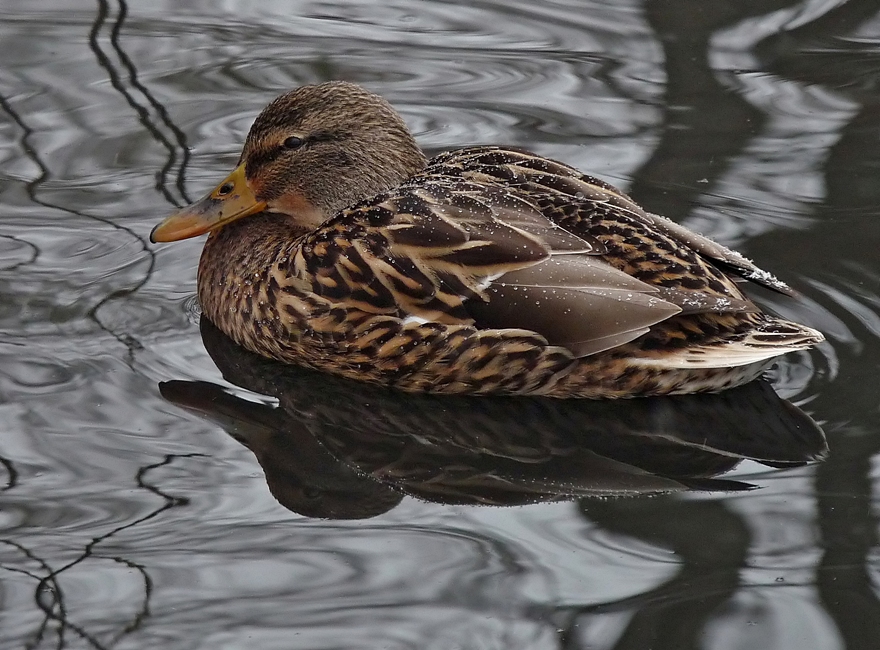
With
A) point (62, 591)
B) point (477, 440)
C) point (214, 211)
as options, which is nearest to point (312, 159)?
point (214, 211)

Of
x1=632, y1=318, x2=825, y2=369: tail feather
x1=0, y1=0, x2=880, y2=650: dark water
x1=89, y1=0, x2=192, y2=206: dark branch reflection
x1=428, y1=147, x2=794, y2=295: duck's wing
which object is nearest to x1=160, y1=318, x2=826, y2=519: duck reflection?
x1=0, y1=0, x2=880, y2=650: dark water

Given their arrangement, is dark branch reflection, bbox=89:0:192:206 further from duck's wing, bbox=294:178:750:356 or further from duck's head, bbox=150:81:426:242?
duck's wing, bbox=294:178:750:356

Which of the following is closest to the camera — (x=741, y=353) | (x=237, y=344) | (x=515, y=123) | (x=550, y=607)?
(x=550, y=607)

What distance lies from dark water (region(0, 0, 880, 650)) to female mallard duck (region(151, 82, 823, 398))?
262 millimetres

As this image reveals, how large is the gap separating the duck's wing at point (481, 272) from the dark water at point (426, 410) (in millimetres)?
470

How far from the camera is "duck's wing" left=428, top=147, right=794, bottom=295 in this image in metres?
6.83

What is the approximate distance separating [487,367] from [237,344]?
1.32 m

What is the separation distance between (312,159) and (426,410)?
1571 millimetres

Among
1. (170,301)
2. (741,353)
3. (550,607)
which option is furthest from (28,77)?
(550,607)

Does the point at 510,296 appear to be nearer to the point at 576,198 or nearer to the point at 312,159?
the point at 576,198

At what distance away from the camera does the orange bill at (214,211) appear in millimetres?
7570

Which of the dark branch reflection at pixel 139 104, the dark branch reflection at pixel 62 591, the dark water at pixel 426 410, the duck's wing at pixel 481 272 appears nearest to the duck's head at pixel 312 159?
the dark water at pixel 426 410

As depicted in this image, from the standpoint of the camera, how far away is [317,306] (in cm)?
689

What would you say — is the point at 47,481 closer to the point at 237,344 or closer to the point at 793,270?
the point at 237,344
